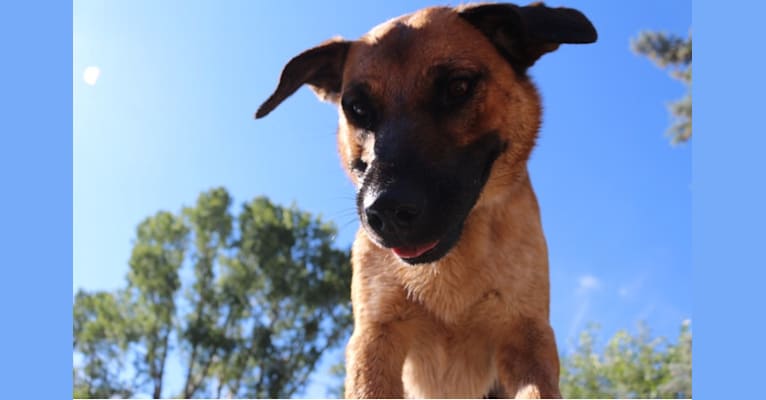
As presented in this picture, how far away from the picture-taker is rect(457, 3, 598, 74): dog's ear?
3725 millimetres

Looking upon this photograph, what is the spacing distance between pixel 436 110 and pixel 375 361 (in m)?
1.38

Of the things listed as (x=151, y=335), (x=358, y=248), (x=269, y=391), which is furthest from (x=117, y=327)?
(x=358, y=248)

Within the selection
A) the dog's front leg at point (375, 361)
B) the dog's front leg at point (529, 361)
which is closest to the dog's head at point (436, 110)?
the dog's front leg at point (375, 361)

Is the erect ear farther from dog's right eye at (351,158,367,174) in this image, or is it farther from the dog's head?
dog's right eye at (351,158,367,174)

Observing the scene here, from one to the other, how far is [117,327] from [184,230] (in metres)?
4.86

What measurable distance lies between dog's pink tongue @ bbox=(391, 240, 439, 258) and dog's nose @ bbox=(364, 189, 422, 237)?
0.26 metres

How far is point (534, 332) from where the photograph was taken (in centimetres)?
380

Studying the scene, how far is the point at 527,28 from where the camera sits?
3803 millimetres

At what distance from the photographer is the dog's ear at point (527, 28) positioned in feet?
12.2

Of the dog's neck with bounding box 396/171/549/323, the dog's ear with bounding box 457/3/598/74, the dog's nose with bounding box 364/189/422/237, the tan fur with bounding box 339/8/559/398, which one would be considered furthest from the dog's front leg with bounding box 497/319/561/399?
the dog's ear with bounding box 457/3/598/74

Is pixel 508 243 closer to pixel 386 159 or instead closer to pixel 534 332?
pixel 534 332

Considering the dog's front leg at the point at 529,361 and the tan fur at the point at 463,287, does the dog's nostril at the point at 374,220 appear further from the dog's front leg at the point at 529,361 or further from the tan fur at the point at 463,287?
the dog's front leg at the point at 529,361

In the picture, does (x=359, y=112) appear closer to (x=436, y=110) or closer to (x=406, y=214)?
(x=436, y=110)

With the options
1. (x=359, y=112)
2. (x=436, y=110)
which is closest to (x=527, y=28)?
(x=436, y=110)
